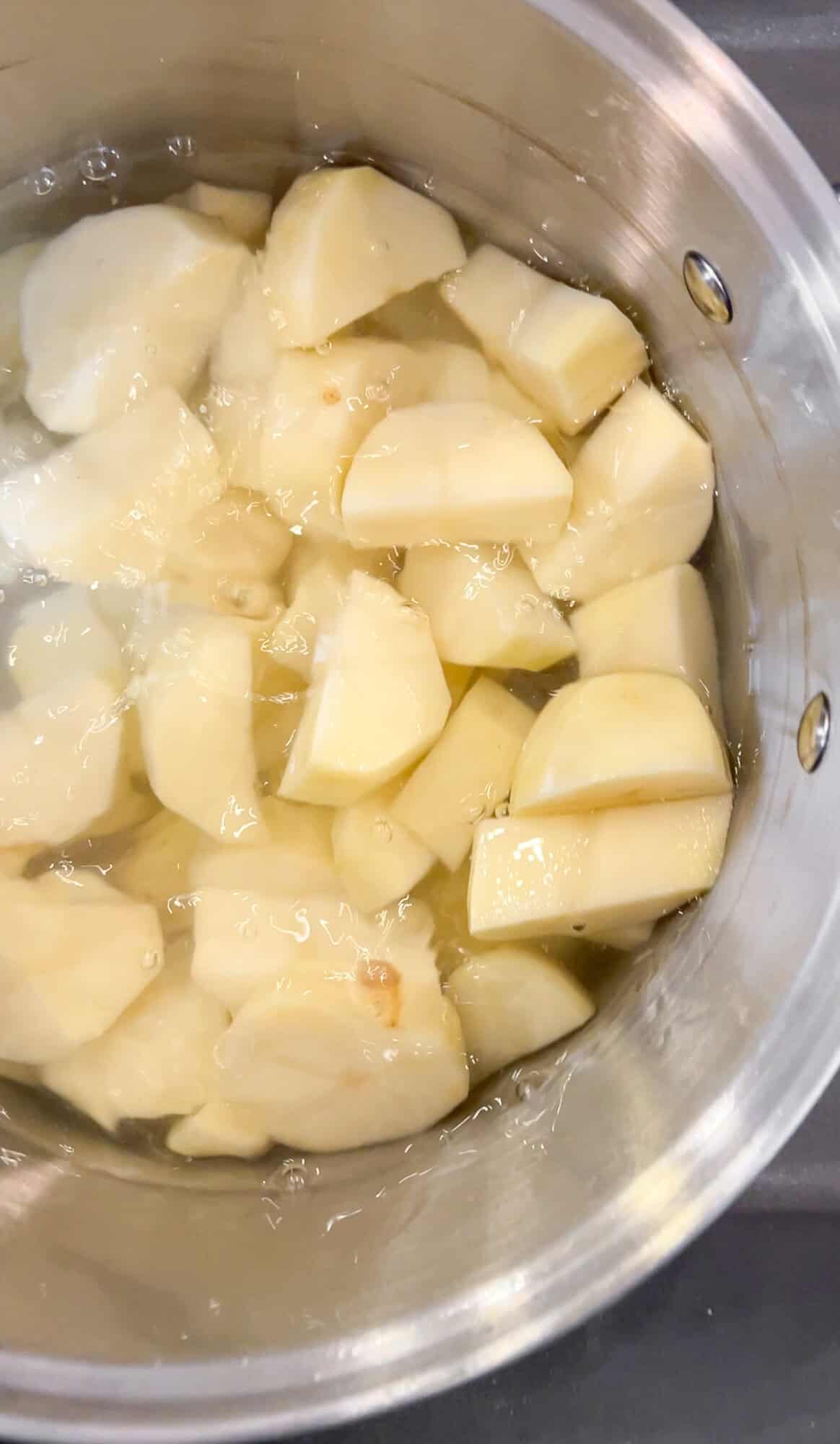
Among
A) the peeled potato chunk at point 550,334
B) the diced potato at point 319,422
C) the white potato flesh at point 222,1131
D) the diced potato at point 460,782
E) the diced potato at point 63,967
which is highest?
the peeled potato chunk at point 550,334

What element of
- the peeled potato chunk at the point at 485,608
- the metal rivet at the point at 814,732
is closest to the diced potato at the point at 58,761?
the peeled potato chunk at the point at 485,608

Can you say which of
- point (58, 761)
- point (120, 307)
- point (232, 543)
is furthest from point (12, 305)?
point (58, 761)

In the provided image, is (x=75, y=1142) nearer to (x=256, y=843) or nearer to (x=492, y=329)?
(x=256, y=843)

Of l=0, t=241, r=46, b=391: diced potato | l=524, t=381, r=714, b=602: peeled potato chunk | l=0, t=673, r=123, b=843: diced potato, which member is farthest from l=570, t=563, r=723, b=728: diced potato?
l=0, t=241, r=46, b=391: diced potato

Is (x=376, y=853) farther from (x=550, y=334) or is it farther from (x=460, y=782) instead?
(x=550, y=334)

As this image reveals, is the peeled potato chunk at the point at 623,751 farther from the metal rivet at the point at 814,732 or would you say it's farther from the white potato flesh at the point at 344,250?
the white potato flesh at the point at 344,250

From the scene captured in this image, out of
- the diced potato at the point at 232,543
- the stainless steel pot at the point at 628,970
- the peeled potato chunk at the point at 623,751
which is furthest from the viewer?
the diced potato at the point at 232,543

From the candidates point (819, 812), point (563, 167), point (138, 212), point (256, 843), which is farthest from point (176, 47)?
point (819, 812)

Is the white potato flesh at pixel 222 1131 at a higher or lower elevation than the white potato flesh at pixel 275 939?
lower
